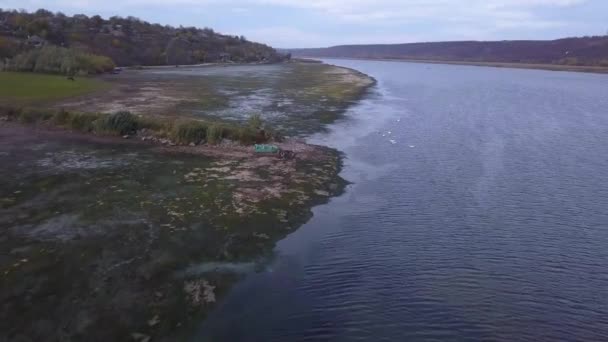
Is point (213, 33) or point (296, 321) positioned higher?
point (213, 33)

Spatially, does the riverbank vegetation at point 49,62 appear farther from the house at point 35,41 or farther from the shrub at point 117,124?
the shrub at point 117,124

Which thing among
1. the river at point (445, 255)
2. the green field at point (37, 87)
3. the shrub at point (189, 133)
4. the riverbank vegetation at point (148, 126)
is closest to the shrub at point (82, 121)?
the riverbank vegetation at point (148, 126)

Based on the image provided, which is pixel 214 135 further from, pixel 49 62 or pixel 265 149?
pixel 49 62

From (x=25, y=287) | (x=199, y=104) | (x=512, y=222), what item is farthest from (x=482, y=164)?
(x=199, y=104)

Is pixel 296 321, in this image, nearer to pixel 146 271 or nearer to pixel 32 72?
pixel 146 271

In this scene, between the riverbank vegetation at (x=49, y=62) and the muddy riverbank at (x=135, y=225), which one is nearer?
the muddy riverbank at (x=135, y=225)

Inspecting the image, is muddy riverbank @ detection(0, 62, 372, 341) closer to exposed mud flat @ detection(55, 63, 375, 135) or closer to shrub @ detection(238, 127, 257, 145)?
shrub @ detection(238, 127, 257, 145)
